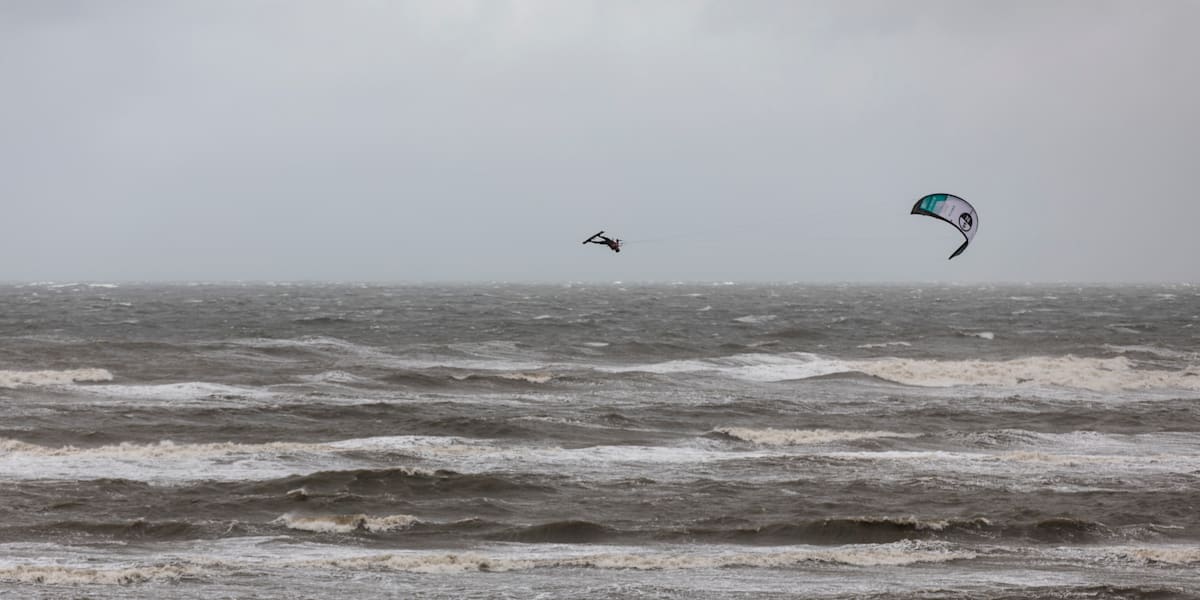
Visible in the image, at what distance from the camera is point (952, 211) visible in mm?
25406

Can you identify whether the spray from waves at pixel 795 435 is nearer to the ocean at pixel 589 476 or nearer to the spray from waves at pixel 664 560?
the ocean at pixel 589 476

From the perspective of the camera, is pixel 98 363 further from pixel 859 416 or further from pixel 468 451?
pixel 859 416

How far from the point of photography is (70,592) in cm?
1280

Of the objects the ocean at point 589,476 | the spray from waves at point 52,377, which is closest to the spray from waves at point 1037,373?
the ocean at point 589,476

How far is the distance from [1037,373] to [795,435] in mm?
18699

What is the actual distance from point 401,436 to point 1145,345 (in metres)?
39.9

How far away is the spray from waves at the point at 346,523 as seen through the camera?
16.6 m

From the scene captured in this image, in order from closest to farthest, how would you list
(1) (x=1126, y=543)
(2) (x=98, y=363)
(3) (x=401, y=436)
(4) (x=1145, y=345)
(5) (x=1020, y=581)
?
1. (5) (x=1020, y=581)
2. (1) (x=1126, y=543)
3. (3) (x=401, y=436)
4. (2) (x=98, y=363)
5. (4) (x=1145, y=345)

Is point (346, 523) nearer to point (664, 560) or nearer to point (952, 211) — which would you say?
point (664, 560)

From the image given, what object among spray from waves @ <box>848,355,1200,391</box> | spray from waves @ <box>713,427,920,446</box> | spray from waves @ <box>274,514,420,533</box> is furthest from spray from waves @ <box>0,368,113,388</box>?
spray from waves @ <box>848,355,1200,391</box>

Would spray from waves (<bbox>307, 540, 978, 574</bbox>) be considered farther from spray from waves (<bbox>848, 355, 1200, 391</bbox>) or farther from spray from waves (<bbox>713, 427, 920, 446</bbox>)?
spray from waves (<bbox>848, 355, 1200, 391</bbox>)

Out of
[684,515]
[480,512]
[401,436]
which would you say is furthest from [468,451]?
[684,515]

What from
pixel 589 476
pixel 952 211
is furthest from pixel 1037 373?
pixel 589 476

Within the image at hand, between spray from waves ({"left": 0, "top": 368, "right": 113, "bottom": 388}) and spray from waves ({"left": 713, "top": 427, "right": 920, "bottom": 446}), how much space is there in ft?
62.9
